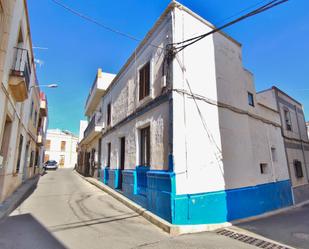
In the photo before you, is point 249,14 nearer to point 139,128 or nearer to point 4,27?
point 139,128

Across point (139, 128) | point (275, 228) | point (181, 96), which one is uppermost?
point (181, 96)

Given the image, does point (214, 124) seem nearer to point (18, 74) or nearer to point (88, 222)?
point (88, 222)

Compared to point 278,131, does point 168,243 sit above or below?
below

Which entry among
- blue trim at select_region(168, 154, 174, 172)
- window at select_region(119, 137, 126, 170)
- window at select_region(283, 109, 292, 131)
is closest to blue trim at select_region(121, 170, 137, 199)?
window at select_region(119, 137, 126, 170)

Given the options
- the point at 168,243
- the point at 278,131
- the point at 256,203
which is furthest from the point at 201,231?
the point at 278,131

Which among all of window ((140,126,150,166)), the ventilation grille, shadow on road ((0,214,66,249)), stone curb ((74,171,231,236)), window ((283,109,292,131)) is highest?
window ((283,109,292,131))

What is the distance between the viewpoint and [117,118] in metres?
10.5

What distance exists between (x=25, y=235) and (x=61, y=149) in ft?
127

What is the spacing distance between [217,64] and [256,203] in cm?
556

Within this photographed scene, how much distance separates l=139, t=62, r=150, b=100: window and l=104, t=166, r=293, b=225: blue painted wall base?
116 inches

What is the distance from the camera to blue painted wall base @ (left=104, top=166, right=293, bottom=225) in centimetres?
515

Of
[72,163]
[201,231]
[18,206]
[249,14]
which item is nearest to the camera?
[249,14]

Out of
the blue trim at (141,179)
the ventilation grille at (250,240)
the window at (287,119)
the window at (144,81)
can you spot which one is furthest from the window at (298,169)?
the window at (144,81)

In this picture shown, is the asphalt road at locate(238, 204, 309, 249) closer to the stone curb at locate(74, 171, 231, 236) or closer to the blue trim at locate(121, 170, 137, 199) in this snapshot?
the stone curb at locate(74, 171, 231, 236)
